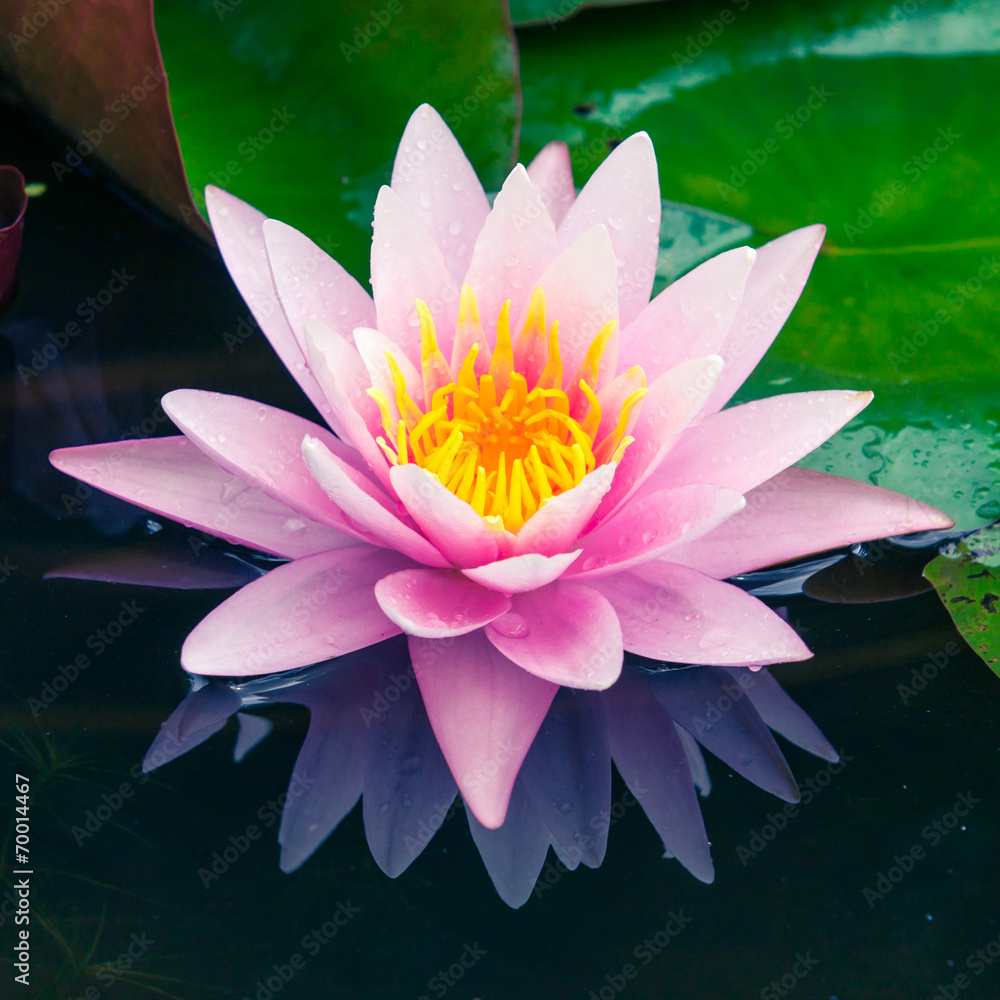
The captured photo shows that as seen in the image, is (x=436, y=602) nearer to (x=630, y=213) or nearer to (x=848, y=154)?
(x=630, y=213)

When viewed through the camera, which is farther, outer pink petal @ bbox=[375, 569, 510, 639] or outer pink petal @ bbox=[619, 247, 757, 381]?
outer pink petal @ bbox=[619, 247, 757, 381]

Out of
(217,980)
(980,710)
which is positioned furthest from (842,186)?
(217,980)

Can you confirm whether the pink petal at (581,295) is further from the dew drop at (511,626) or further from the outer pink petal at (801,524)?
the dew drop at (511,626)

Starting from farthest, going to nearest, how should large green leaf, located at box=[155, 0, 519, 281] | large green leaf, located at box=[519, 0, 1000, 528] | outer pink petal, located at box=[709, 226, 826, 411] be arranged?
large green leaf, located at box=[155, 0, 519, 281], large green leaf, located at box=[519, 0, 1000, 528], outer pink petal, located at box=[709, 226, 826, 411]

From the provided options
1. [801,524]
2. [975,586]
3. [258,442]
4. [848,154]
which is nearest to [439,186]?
[258,442]

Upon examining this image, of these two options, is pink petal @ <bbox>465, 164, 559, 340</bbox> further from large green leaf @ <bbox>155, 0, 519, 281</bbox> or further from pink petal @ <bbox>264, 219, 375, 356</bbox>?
large green leaf @ <bbox>155, 0, 519, 281</bbox>

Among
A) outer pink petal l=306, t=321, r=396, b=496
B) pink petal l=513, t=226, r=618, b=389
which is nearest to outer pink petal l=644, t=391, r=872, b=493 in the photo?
pink petal l=513, t=226, r=618, b=389

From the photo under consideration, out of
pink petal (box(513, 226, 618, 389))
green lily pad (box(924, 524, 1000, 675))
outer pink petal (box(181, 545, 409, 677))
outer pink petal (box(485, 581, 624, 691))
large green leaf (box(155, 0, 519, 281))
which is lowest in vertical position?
green lily pad (box(924, 524, 1000, 675))
